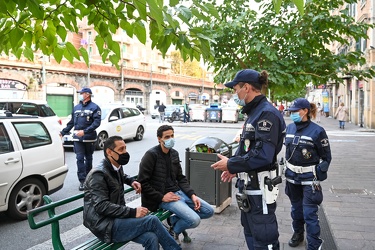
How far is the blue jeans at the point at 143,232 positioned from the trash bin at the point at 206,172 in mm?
1984

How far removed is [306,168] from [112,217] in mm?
2169

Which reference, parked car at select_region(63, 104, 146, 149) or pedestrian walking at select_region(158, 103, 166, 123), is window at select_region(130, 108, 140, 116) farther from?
pedestrian walking at select_region(158, 103, 166, 123)

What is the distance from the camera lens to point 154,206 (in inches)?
163

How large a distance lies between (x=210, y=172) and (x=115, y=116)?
9504 millimetres

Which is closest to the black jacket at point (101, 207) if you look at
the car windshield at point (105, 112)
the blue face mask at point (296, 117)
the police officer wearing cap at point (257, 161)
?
the police officer wearing cap at point (257, 161)

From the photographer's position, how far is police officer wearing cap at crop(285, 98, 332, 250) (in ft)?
12.6

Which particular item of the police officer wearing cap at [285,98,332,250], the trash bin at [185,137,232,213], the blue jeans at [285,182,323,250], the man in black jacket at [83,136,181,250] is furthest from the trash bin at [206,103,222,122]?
the man in black jacket at [83,136,181,250]

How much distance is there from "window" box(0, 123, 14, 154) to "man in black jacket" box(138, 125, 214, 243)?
2346mm

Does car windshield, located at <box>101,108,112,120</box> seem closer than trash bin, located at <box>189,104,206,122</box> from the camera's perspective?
Yes

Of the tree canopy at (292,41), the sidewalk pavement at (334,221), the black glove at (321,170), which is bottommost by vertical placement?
the sidewalk pavement at (334,221)

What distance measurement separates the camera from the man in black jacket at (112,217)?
3229 millimetres

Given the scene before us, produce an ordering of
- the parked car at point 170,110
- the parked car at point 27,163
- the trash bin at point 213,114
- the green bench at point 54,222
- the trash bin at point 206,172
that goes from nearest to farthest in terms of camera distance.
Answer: the green bench at point 54,222 → the parked car at point 27,163 → the trash bin at point 206,172 → the parked car at point 170,110 → the trash bin at point 213,114

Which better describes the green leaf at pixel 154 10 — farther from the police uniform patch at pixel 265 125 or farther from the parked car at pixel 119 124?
the parked car at pixel 119 124


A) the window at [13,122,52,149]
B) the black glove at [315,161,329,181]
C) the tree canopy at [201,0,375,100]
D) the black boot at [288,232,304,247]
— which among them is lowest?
the black boot at [288,232,304,247]
